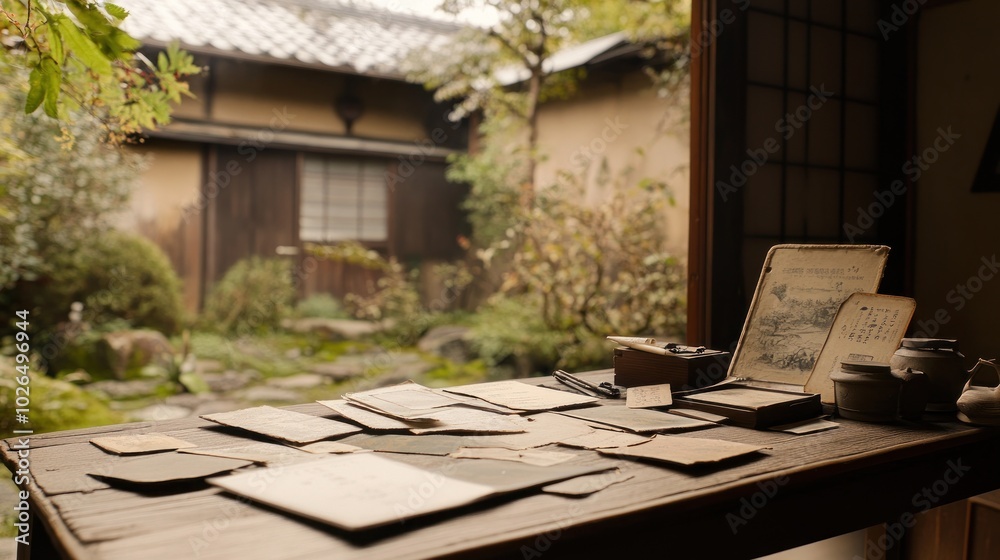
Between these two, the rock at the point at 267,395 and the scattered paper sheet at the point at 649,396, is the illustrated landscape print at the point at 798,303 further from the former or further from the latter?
the rock at the point at 267,395

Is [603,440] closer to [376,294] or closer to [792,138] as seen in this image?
[792,138]

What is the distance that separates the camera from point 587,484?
1.56 m

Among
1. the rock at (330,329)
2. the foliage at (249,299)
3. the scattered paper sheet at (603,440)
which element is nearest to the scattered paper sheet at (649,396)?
the scattered paper sheet at (603,440)

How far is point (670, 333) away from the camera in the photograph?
7.31m

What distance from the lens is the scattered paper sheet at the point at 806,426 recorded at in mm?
2111

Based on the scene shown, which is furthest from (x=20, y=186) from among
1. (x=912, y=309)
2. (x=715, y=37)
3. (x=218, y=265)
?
(x=912, y=309)

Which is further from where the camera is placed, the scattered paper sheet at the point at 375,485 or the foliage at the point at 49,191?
the foliage at the point at 49,191

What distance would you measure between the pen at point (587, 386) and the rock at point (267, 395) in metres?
5.07

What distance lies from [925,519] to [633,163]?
5.95 metres

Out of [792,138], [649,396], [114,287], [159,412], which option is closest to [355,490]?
[649,396]

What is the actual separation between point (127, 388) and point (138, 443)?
6.00m

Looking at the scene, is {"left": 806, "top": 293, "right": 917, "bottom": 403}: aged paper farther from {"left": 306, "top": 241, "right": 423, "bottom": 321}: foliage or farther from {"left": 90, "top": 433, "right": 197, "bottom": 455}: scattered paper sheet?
{"left": 306, "top": 241, "right": 423, "bottom": 321}: foliage

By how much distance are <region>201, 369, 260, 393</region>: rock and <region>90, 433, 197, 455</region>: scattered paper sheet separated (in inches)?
234

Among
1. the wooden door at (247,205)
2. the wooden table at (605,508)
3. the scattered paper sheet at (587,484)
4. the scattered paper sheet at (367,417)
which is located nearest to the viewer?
the wooden table at (605,508)
